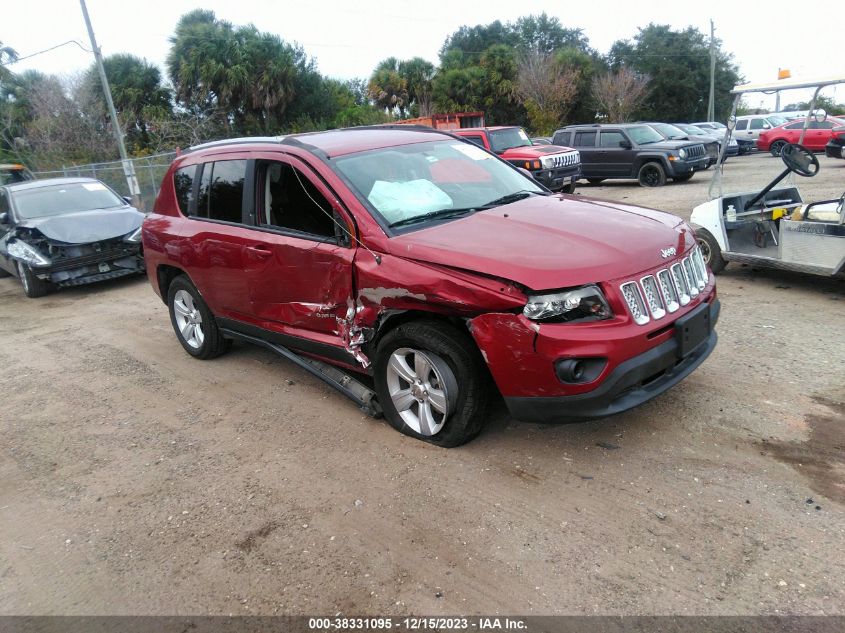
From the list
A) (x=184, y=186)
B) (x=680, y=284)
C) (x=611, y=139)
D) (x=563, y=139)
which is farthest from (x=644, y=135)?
(x=680, y=284)

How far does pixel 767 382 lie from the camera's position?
4.47m

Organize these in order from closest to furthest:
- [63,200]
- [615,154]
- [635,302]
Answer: [635,302] → [63,200] → [615,154]

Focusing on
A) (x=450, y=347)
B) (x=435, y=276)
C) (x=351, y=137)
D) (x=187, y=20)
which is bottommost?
(x=450, y=347)

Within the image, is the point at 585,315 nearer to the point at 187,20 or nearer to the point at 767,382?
the point at 767,382

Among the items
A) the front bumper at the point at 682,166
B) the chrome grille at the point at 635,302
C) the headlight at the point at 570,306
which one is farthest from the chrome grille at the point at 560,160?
the headlight at the point at 570,306

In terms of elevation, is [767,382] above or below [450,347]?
below

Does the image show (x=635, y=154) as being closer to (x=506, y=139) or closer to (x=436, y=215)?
(x=506, y=139)

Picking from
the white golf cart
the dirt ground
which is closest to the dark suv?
the white golf cart

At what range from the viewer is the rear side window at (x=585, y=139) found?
1781cm

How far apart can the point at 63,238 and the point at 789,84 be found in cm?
957

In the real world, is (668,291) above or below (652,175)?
above

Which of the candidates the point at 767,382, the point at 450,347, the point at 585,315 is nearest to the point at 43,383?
the point at 450,347

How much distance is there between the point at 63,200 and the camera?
1033cm

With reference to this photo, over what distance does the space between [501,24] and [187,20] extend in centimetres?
4335
